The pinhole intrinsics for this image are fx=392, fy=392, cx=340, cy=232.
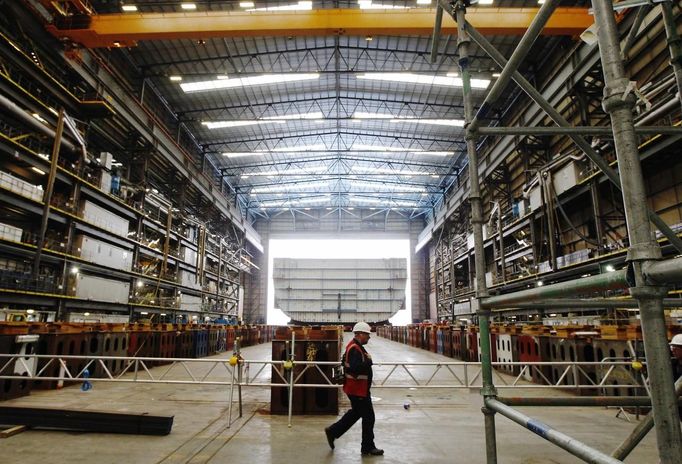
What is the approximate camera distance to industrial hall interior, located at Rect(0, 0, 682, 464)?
366 cm

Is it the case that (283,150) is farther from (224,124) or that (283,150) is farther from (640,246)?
(640,246)

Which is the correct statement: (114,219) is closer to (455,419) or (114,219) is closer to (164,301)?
(164,301)

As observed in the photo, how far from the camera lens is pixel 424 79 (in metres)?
26.7

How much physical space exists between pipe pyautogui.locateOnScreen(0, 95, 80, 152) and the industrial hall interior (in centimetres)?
14

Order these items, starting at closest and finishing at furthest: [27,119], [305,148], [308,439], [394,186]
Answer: [308,439] < [27,119] < [305,148] < [394,186]

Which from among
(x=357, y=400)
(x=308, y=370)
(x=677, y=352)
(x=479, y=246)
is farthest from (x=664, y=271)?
(x=308, y=370)

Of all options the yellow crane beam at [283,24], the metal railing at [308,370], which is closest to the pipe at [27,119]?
the yellow crane beam at [283,24]

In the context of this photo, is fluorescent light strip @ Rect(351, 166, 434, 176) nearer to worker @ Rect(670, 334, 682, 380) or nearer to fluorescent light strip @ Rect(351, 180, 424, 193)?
fluorescent light strip @ Rect(351, 180, 424, 193)

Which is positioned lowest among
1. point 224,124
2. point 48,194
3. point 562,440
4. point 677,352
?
point 562,440

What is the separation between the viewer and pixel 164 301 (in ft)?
97.3

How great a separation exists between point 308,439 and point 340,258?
909 cm

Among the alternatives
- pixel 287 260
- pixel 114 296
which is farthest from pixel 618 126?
pixel 114 296

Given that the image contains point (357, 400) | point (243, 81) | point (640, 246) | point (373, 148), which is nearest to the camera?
point (640, 246)

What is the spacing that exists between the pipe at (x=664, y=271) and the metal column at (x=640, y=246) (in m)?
0.03
